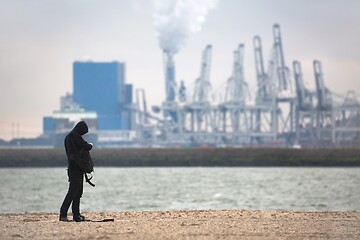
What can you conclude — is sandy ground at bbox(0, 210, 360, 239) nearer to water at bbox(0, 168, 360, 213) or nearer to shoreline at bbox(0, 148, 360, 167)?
water at bbox(0, 168, 360, 213)

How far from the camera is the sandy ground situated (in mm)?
12219

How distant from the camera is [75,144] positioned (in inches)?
537

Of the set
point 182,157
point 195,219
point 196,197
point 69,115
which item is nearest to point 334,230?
point 195,219

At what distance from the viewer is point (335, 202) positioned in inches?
1246

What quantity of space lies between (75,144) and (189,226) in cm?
180

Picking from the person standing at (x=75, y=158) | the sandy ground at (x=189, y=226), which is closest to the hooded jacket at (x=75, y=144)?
the person standing at (x=75, y=158)

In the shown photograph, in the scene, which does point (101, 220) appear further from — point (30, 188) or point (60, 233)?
point (30, 188)

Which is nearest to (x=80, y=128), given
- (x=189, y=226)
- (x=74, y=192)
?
(x=74, y=192)

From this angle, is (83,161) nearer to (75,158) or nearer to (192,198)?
(75,158)

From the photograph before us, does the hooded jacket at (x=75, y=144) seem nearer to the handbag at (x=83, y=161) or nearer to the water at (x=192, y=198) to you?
the handbag at (x=83, y=161)

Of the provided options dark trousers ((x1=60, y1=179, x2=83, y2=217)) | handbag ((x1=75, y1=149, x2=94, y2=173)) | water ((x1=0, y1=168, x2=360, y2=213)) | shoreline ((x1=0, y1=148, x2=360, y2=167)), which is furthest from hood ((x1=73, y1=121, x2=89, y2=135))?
shoreline ((x1=0, y1=148, x2=360, y2=167))

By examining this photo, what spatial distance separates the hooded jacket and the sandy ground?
0.68 meters

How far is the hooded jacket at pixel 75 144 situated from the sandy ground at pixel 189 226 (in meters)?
0.68

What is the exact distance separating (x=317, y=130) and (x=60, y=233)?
140976mm
